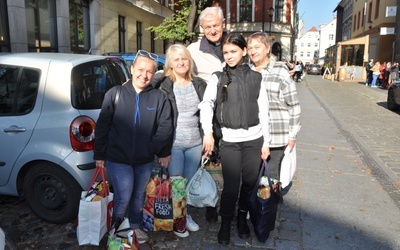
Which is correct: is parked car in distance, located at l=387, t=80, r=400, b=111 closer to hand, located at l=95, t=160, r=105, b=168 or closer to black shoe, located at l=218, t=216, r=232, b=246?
black shoe, located at l=218, t=216, r=232, b=246

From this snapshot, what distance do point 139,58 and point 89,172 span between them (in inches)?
48.4

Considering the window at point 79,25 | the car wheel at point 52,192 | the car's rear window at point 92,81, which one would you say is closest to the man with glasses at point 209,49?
the car's rear window at point 92,81

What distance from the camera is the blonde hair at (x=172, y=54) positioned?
3142mm

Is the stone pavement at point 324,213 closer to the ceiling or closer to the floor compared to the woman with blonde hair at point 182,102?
closer to the floor

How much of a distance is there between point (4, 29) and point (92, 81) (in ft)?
25.6

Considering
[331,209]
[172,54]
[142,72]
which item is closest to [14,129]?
[142,72]

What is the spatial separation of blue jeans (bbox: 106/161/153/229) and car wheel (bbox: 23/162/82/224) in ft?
1.97

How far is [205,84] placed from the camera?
3.34 m

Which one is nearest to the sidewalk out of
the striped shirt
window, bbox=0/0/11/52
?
the striped shirt

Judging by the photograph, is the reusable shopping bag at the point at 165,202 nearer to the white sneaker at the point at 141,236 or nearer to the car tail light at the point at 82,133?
the white sneaker at the point at 141,236

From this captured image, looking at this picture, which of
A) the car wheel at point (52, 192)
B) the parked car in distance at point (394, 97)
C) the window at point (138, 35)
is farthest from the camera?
the window at point (138, 35)

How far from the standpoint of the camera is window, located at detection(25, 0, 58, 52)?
1095 centimetres

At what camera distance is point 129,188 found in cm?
309

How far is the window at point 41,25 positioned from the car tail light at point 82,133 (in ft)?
28.4
